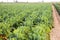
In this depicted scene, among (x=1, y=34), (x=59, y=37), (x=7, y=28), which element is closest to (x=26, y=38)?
(x=1, y=34)

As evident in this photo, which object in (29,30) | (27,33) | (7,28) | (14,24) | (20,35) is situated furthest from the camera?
(14,24)

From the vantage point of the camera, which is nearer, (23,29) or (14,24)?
(23,29)

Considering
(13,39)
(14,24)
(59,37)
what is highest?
(13,39)

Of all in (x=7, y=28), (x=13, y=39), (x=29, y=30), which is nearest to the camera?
(x=13, y=39)

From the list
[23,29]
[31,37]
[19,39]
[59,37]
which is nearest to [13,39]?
[19,39]

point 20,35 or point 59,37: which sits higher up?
point 20,35

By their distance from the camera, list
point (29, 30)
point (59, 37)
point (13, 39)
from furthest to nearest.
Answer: point (59, 37) → point (29, 30) → point (13, 39)

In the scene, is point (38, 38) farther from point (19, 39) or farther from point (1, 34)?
point (1, 34)

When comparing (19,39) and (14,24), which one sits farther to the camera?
(14,24)

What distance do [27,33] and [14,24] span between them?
4.48 metres

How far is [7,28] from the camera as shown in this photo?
1305cm

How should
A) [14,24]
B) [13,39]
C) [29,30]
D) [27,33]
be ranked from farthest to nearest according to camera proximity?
[14,24], [29,30], [27,33], [13,39]

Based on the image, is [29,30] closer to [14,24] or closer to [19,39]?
[19,39]

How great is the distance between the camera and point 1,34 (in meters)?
11.9
